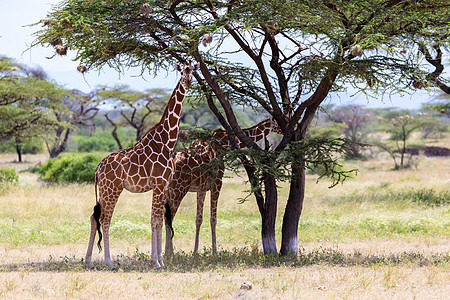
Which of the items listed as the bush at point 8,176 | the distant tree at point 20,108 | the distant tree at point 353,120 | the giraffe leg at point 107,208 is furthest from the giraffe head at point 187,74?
the distant tree at point 353,120

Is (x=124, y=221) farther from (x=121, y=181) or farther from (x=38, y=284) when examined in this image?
(x=38, y=284)

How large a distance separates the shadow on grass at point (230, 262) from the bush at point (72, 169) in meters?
11.4

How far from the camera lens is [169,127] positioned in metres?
7.51

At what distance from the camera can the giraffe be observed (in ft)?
23.7

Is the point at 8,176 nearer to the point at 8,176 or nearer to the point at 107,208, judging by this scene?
the point at 8,176

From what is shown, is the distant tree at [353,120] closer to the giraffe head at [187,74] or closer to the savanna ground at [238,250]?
the savanna ground at [238,250]

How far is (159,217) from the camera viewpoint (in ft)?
24.5

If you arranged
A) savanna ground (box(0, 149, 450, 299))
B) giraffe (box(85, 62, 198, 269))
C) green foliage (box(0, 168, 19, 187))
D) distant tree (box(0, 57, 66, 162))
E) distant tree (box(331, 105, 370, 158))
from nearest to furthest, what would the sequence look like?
savanna ground (box(0, 149, 450, 299)) < giraffe (box(85, 62, 198, 269)) < green foliage (box(0, 168, 19, 187)) < distant tree (box(0, 57, 66, 162)) < distant tree (box(331, 105, 370, 158))

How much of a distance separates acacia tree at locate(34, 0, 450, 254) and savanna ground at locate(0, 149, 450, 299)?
4.78ft

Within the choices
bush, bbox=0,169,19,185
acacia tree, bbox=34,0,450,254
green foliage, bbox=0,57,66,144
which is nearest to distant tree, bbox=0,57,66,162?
green foliage, bbox=0,57,66,144

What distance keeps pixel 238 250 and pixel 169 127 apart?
A: 288 centimetres

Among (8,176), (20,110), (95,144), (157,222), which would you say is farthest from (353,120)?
(157,222)

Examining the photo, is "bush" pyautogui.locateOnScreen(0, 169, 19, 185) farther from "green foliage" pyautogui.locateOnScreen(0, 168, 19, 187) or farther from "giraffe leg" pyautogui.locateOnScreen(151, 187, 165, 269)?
"giraffe leg" pyautogui.locateOnScreen(151, 187, 165, 269)

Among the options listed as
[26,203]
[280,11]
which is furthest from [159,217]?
[26,203]
